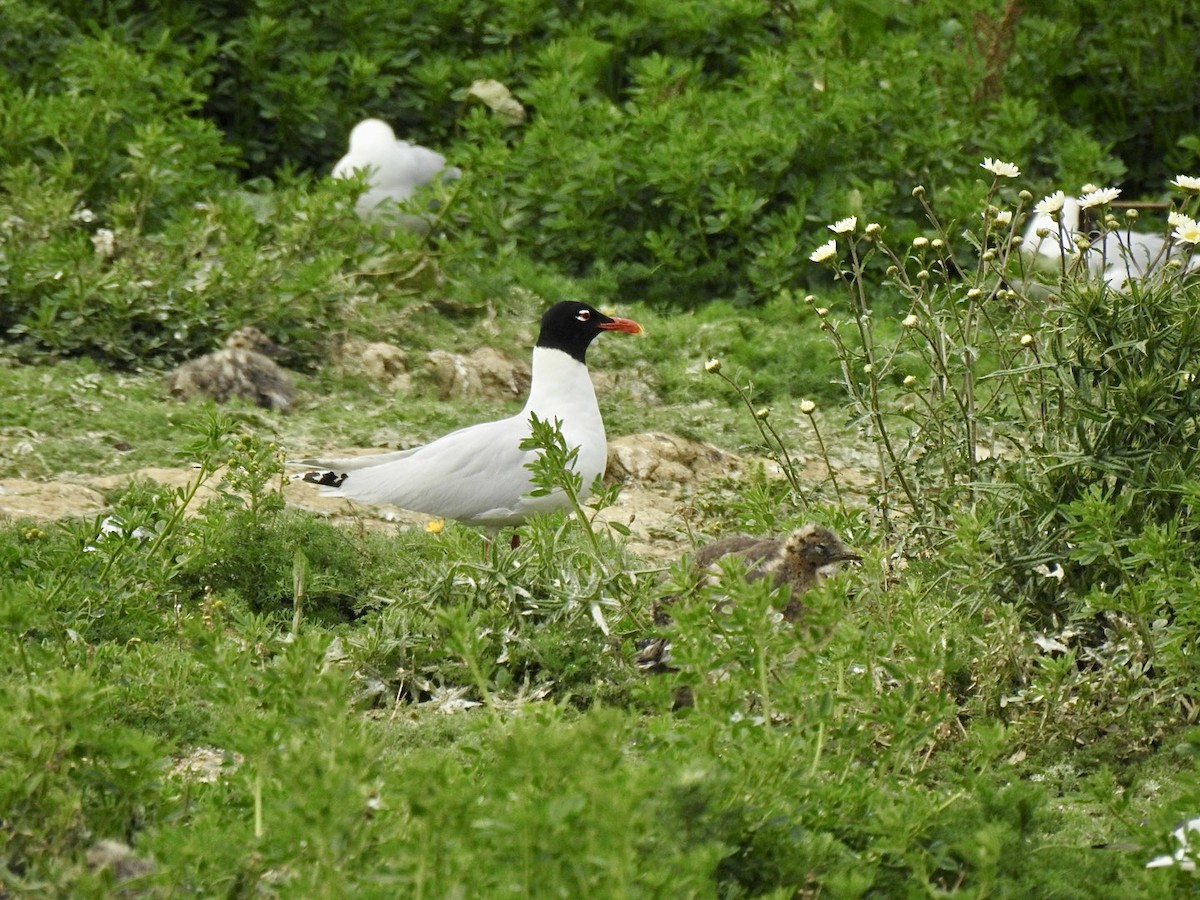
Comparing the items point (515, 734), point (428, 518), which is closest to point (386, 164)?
point (428, 518)

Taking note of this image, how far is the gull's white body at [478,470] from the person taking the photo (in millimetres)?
5852

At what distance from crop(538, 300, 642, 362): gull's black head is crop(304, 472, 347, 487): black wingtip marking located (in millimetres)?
886

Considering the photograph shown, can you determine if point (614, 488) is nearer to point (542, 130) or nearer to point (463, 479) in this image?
point (463, 479)

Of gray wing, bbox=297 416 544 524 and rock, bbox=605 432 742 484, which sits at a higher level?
gray wing, bbox=297 416 544 524

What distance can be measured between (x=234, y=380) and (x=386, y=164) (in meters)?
2.74

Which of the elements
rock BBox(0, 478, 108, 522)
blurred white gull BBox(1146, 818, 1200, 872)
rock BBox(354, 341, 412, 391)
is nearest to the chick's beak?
rock BBox(354, 341, 412, 391)

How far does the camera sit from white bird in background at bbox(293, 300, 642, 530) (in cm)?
586

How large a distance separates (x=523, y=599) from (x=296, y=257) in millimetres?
4031

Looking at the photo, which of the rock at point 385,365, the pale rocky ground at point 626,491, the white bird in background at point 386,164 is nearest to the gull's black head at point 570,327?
the pale rocky ground at point 626,491

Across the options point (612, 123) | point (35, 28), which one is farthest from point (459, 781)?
point (35, 28)

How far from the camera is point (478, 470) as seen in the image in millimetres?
5879

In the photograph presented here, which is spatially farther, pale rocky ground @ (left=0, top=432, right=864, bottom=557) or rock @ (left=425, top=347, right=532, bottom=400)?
rock @ (left=425, top=347, right=532, bottom=400)

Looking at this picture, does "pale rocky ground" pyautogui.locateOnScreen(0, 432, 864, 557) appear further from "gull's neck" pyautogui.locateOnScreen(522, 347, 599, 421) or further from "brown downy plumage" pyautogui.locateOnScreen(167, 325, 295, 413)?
"brown downy plumage" pyautogui.locateOnScreen(167, 325, 295, 413)

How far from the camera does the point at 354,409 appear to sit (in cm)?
779
